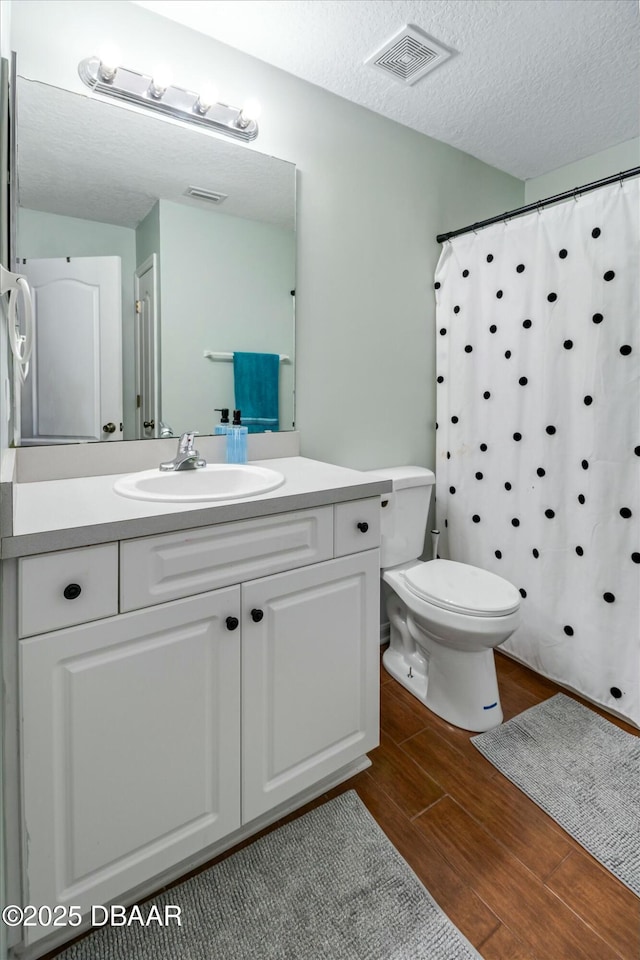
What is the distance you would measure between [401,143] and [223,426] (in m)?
1.50

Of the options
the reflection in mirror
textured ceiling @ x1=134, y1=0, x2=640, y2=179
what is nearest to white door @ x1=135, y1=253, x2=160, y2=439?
the reflection in mirror

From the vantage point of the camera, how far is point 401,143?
218cm

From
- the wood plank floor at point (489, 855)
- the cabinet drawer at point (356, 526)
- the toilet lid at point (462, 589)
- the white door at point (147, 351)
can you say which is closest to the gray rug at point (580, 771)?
the wood plank floor at point (489, 855)

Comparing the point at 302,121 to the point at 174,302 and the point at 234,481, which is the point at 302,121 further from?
the point at 234,481

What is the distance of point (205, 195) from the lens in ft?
5.57

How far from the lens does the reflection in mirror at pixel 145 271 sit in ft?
4.76

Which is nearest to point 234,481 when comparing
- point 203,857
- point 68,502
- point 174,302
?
point 68,502

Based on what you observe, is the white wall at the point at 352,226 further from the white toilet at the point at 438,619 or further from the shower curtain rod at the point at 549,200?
the white toilet at the point at 438,619

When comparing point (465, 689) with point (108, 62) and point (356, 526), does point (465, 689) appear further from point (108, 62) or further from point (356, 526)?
point (108, 62)

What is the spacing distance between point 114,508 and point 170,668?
15.0 inches

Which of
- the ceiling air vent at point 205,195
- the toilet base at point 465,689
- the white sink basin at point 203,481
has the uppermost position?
the ceiling air vent at point 205,195

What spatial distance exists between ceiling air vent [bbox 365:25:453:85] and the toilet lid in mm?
1838

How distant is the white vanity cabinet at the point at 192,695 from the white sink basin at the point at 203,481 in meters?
0.25

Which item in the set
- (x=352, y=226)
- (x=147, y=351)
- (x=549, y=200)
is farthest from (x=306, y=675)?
(x=549, y=200)
